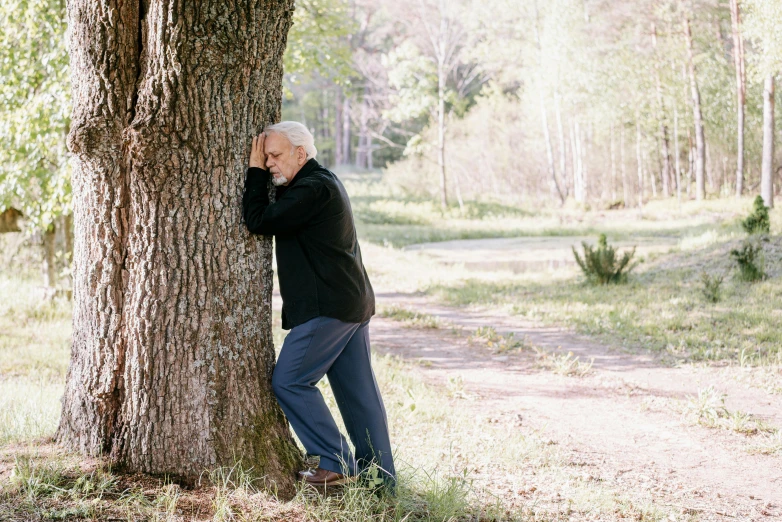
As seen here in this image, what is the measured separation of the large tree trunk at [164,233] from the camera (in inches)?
131

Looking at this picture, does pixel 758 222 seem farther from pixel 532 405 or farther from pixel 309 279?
pixel 309 279

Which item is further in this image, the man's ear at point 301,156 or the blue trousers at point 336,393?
the man's ear at point 301,156

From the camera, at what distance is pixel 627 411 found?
6273 mm

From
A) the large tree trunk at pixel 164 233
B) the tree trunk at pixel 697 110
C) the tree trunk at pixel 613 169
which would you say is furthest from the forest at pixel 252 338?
the tree trunk at pixel 613 169

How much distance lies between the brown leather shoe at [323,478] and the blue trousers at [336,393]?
0.03 metres

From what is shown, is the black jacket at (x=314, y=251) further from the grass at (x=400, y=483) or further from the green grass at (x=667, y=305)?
the green grass at (x=667, y=305)

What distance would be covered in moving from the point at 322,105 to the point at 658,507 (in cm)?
4899

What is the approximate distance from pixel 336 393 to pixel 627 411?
3.49m

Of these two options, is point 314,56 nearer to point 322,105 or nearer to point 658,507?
point 658,507

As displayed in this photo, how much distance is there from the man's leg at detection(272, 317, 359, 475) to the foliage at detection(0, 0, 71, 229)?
5.20 m

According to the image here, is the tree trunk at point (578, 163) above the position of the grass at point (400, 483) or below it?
above

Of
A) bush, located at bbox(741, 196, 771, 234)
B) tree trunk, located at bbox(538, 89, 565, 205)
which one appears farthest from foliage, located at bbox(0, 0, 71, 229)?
tree trunk, located at bbox(538, 89, 565, 205)

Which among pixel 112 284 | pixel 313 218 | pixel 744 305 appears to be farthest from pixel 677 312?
pixel 112 284

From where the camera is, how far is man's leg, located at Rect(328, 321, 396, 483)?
3.76 meters
